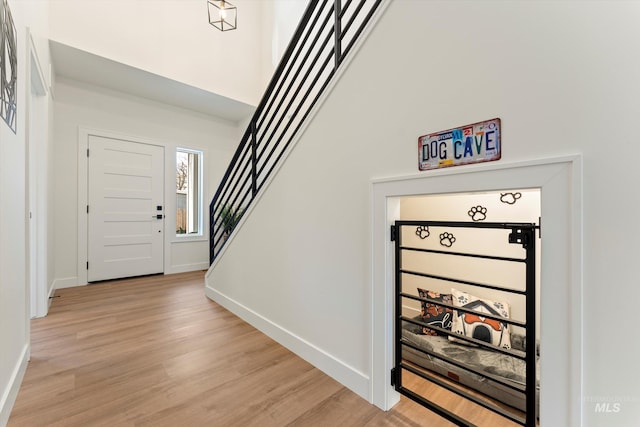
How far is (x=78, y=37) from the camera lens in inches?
120

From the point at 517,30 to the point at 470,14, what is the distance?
211 mm

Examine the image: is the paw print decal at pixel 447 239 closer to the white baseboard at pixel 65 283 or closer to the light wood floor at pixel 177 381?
the light wood floor at pixel 177 381

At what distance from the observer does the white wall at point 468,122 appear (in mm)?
790

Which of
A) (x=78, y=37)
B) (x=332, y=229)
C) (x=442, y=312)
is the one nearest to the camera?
(x=332, y=229)

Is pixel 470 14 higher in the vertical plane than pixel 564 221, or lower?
higher

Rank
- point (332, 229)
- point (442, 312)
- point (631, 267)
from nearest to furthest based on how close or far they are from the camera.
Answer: point (631, 267)
point (332, 229)
point (442, 312)

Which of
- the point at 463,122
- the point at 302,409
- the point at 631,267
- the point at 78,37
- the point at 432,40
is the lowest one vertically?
the point at 302,409

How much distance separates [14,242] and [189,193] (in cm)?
349

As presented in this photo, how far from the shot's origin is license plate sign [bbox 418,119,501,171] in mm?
1030

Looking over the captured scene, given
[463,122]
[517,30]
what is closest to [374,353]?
[463,122]

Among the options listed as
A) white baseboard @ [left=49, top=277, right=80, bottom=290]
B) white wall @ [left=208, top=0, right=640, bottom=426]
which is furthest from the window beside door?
white wall @ [left=208, top=0, right=640, bottom=426]

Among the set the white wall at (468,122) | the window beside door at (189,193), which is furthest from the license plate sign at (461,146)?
the window beside door at (189,193)

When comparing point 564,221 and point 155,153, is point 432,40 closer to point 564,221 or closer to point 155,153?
point 564,221

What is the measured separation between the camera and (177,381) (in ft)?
5.28
